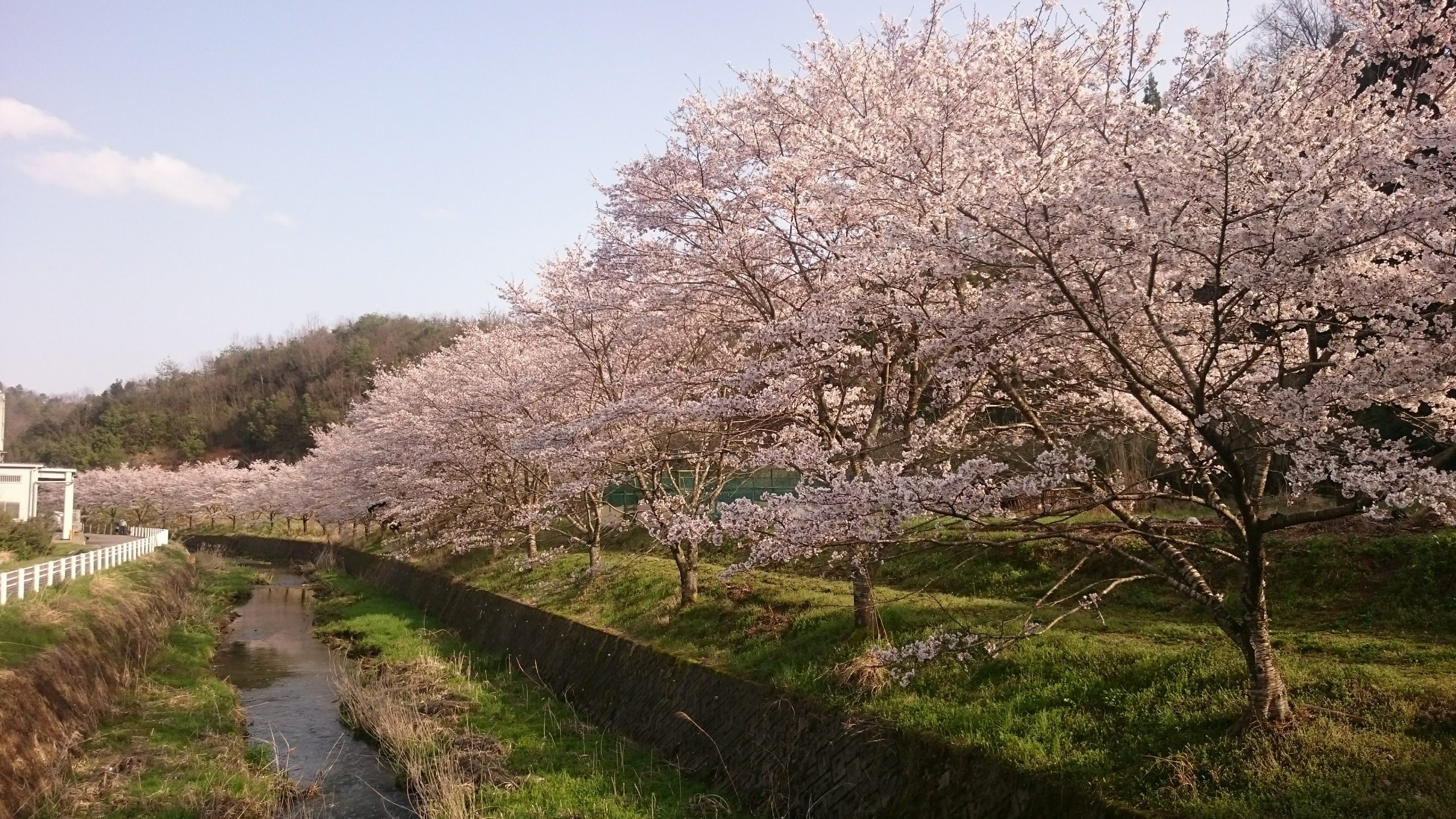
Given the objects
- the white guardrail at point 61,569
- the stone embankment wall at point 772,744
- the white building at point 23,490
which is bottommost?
the stone embankment wall at point 772,744

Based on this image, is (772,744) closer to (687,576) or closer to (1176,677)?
(1176,677)

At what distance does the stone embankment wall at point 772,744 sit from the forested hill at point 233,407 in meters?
66.7

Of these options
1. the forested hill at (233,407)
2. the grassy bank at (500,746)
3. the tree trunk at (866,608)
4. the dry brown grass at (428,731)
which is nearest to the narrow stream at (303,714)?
the dry brown grass at (428,731)

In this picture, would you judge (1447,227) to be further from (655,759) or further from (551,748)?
(551,748)

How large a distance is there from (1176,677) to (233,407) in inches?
4186

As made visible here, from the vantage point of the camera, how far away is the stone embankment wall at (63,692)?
10516 mm

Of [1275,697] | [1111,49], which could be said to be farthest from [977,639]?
[1111,49]

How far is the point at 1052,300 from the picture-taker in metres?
7.83

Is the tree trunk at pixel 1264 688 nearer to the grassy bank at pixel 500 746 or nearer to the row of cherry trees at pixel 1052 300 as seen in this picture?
the row of cherry trees at pixel 1052 300

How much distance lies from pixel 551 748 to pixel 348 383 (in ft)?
280

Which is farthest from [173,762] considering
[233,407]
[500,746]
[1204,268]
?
[233,407]

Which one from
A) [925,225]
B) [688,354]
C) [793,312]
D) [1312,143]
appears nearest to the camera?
[1312,143]

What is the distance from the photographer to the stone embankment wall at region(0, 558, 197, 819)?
10.5 meters

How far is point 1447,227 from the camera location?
22.0 ft
